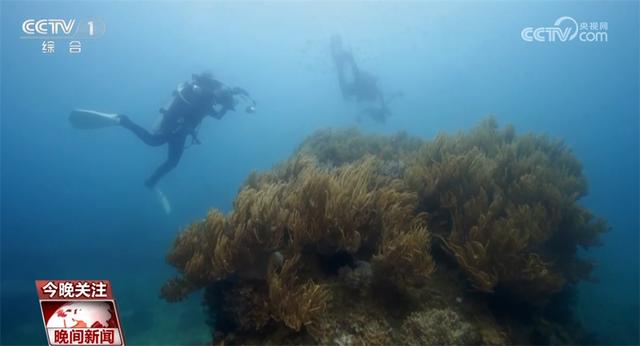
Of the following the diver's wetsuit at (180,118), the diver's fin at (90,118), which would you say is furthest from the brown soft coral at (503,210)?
the diver's fin at (90,118)

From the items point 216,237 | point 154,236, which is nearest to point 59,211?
point 154,236

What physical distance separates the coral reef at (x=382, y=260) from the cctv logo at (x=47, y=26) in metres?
6.15

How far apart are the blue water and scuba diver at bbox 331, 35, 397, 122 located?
0.89m

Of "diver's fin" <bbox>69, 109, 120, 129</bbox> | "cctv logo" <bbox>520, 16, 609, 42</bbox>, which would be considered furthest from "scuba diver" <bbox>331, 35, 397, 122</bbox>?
"diver's fin" <bbox>69, 109, 120, 129</bbox>

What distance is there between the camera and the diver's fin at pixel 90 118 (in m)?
11.1

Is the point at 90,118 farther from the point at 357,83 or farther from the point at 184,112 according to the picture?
the point at 357,83

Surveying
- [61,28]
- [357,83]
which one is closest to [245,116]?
[357,83]

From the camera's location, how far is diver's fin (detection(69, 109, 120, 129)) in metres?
11.1

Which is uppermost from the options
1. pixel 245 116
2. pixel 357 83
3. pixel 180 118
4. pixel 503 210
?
pixel 245 116

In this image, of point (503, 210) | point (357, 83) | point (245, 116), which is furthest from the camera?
point (245, 116)

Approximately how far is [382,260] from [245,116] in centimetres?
4631

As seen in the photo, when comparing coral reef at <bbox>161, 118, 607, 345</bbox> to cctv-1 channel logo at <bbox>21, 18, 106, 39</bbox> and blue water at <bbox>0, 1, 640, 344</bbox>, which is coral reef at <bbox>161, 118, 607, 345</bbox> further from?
cctv-1 channel logo at <bbox>21, 18, 106, 39</bbox>

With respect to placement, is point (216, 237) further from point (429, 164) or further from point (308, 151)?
point (308, 151)

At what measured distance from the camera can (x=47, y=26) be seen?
798 centimetres
